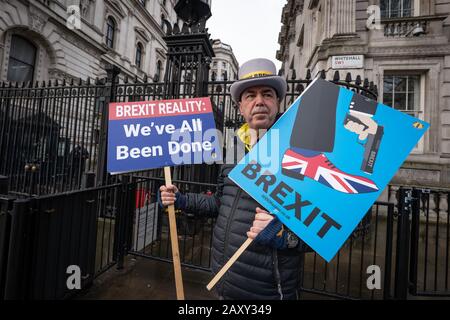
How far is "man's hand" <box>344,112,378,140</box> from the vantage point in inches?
57.4

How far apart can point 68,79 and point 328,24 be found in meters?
16.9

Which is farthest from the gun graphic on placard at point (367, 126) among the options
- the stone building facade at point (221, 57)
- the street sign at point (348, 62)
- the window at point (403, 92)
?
the stone building facade at point (221, 57)

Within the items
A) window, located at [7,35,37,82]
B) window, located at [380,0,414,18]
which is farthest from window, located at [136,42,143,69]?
window, located at [380,0,414,18]

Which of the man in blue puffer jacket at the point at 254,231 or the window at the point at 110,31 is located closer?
the man in blue puffer jacket at the point at 254,231

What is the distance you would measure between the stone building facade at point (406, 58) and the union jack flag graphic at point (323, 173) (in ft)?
26.3

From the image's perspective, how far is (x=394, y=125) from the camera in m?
1.44

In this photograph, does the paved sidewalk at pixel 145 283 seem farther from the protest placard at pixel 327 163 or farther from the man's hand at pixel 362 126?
the man's hand at pixel 362 126

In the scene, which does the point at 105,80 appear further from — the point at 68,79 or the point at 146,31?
the point at 146,31

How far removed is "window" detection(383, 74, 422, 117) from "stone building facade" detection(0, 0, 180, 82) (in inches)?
418

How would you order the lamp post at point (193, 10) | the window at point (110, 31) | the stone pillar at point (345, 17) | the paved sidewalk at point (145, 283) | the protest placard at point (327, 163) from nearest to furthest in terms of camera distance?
the protest placard at point (327, 163), the paved sidewalk at point (145, 283), the lamp post at point (193, 10), the stone pillar at point (345, 17), the window at point (110, 31)

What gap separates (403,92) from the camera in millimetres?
8758

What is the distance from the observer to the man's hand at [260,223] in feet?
4.69

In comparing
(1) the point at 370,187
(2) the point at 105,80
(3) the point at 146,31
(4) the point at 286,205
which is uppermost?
(3) the point at 146,31

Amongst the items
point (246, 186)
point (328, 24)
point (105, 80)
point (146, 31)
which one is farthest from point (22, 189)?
point (146, 31)
